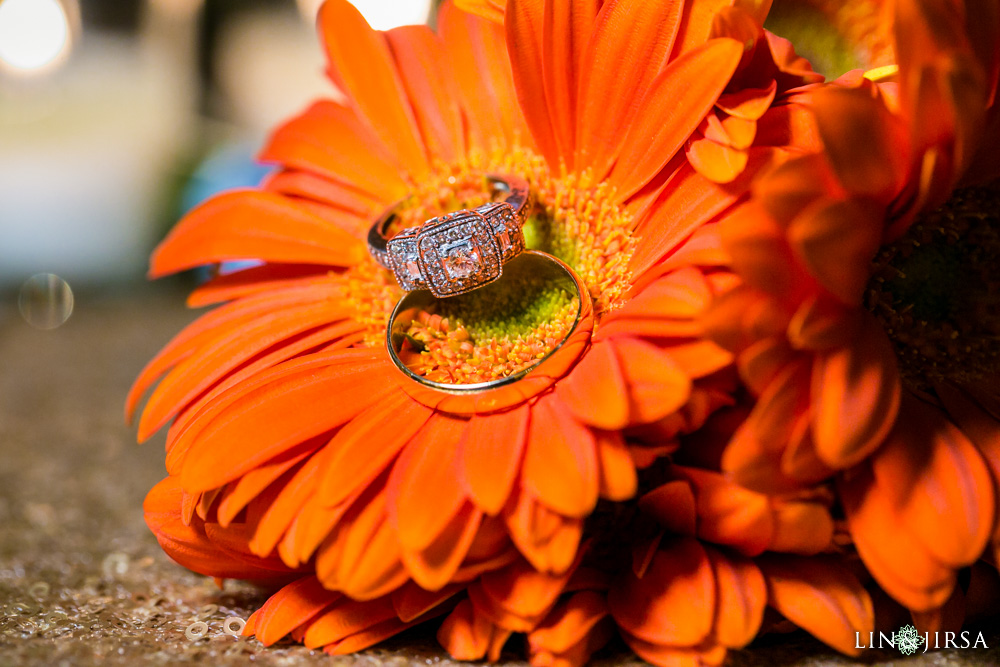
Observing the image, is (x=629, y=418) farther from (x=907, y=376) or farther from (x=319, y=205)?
(x=319, y=205)

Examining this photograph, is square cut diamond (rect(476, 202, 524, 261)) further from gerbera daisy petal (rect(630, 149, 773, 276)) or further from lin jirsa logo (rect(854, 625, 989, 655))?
lin jirsa logo (rect(854, 625, 989, 655))

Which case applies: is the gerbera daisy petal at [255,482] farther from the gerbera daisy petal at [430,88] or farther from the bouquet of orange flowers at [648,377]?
the gerbera daisy petal at [430,88]

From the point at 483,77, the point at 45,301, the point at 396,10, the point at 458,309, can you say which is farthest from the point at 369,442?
the point at 45,301

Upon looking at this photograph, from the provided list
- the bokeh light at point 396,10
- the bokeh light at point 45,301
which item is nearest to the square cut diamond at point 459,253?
the bokeh light at point 396,10

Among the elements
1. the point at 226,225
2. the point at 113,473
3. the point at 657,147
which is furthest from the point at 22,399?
the point at 657,147

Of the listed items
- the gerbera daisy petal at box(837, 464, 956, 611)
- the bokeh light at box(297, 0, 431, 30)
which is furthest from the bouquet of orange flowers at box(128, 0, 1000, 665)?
the bokeh light at box(297, 0, 431, 30)
